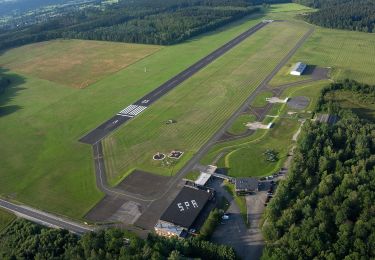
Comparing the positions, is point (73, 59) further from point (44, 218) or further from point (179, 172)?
point (44, 218)

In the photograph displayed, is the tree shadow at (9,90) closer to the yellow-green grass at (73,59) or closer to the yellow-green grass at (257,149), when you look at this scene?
the yellow-green grass at (73,59)

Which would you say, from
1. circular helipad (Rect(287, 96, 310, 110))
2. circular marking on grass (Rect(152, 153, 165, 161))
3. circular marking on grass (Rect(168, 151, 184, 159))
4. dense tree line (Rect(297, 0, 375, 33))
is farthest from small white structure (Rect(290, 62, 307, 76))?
dense tree line (Rect(297, 0, 375, 33))

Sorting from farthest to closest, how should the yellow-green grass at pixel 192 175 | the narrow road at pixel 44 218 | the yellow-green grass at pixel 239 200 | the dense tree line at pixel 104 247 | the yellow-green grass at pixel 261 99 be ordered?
the yellow-green grass at pixel 261 99, the yellow-green grass at pixel 192 175, the yellow-green grass at pixel 239 200, the narrow road at pixel 44 218, the dense tree line at pixel 104 247

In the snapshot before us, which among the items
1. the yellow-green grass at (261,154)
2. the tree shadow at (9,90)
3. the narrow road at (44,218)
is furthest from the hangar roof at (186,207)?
the tree shadow at (9,90)

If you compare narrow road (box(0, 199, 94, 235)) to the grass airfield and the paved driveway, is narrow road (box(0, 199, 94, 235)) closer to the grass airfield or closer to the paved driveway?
the grass airfield

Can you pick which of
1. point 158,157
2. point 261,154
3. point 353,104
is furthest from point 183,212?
point 353,104

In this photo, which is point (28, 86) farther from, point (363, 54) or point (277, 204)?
point (363, 54)
